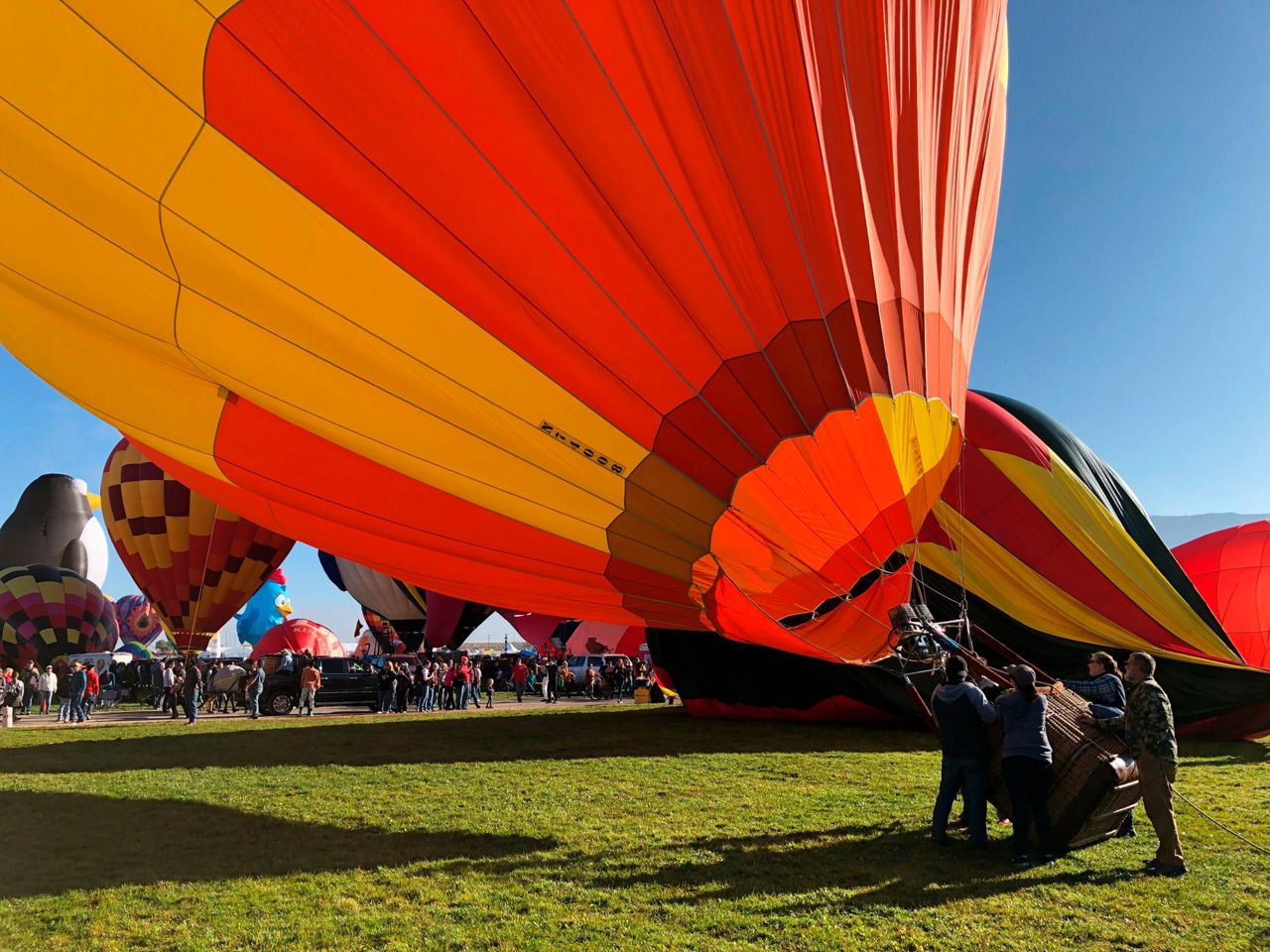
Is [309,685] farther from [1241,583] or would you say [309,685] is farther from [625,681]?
[1241,583]

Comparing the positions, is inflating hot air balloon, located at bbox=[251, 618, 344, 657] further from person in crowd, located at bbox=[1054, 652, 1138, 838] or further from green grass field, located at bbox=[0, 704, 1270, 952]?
person in crowd, located at bbox=[1054, 652, 1138, 838]

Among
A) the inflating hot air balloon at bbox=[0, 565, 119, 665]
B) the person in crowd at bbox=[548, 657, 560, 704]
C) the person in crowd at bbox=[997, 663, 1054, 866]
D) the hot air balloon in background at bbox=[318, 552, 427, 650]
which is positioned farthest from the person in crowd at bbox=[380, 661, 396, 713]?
the person in crowd at bbox=[997, 663, 1054, 866]

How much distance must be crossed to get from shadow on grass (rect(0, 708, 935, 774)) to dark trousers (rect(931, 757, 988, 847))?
4265 millimetres

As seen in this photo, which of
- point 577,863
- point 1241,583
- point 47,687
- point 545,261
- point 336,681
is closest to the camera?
point 545,261

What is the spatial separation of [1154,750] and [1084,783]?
0.42m

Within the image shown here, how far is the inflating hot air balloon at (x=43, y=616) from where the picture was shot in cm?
2509

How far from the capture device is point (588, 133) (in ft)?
12.7

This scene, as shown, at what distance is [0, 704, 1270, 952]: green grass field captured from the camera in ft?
12.7

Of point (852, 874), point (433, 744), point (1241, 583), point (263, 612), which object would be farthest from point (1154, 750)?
point (263, 612)

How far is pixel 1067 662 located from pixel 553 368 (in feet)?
27.0

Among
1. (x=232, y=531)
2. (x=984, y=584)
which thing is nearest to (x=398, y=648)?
(x=232, y=531)

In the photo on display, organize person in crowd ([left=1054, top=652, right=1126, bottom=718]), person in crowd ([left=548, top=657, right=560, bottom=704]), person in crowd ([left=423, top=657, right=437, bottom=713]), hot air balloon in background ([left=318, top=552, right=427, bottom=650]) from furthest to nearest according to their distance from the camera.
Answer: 1. hot air balloon in background ([left=318, top=552, right=427, bottom=650])
2. person in crowd ([left=548, top=657, right=560, bottom=704])
3. person in crowd ([left=423, top=657, right=437, bottom=713])
4. person in crowd ([left=1054, top=652, right=1126, bottom=718])

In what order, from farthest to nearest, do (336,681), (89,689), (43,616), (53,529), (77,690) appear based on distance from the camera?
(53,529), (43,616), (336,681), (89,689), (77,690)

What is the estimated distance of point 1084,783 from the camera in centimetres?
484
